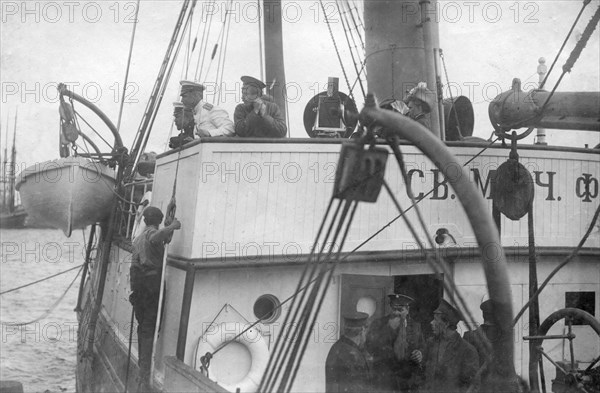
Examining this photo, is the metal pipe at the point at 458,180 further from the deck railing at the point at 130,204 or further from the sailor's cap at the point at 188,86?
the deck railing at the point at 130,204

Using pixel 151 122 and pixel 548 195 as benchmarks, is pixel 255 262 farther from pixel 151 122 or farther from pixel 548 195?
pixel 151 122

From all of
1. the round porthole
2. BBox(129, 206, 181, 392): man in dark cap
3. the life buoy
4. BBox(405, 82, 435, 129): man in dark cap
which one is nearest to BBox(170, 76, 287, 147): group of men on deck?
BBox(129, 206, 181, 392): man in dark cap

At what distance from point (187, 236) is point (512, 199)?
2657 millimetres

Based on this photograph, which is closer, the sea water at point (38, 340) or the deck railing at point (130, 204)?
the deck railing at point (130, 204)

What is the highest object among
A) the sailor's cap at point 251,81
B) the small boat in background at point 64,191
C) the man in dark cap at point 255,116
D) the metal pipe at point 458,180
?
the sailor's cap at point 251,81

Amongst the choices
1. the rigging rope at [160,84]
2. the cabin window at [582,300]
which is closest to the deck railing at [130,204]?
the rigging rope at [160,84]

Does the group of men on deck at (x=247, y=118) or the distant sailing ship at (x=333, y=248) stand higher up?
the group of men on deck at (x=247, y=118)

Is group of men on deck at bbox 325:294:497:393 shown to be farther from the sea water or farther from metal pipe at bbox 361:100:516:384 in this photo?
the sea water

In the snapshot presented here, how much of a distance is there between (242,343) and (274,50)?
31.0 ft

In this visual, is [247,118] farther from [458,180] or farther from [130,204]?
[130,204]

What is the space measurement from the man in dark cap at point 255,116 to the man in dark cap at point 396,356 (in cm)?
190

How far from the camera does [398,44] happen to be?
775 cm

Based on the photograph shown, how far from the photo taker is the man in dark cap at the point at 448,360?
4.48 metres

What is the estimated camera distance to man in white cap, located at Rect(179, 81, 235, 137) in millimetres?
5883
